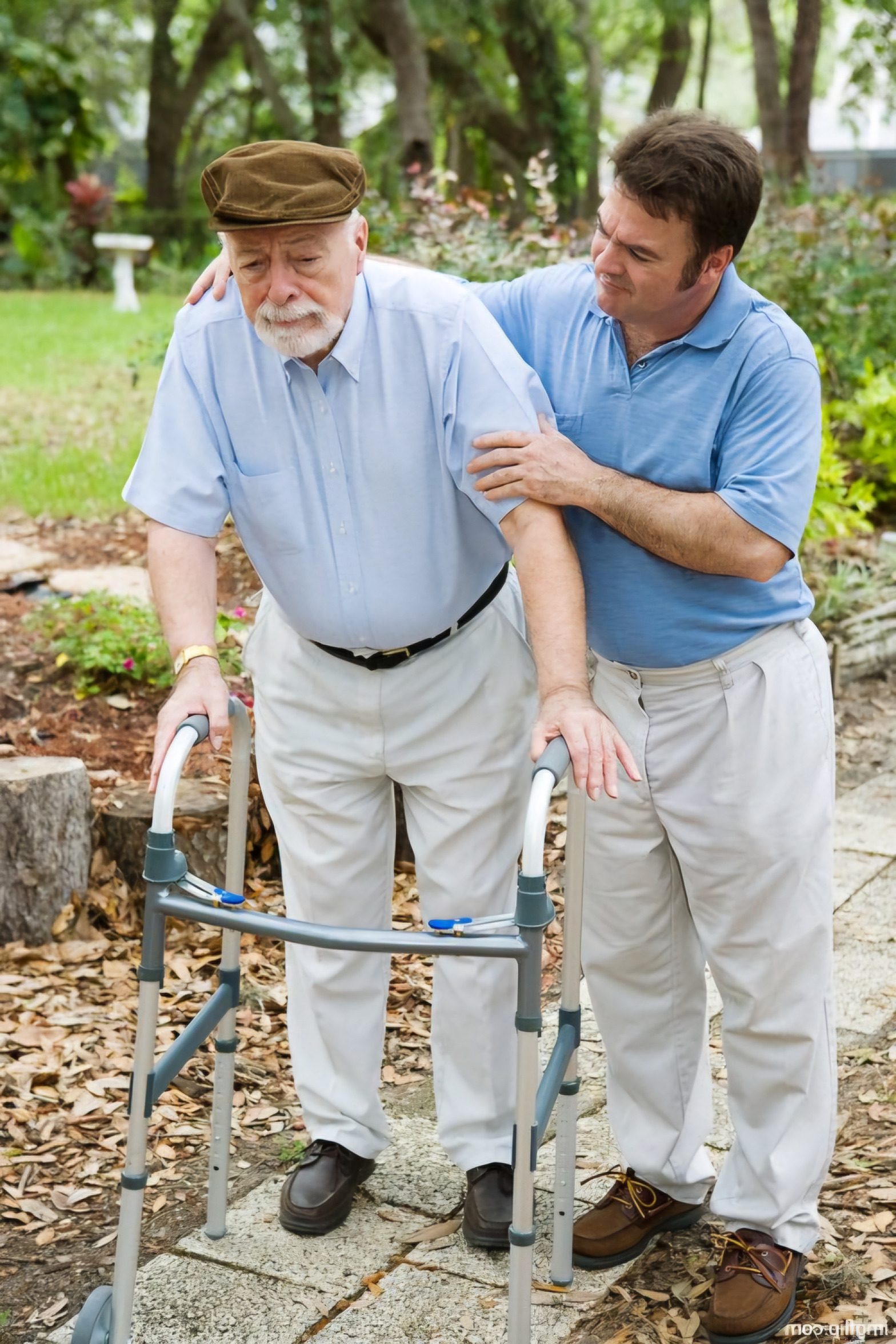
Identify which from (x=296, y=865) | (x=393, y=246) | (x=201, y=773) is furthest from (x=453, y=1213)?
(x=393, y=246)

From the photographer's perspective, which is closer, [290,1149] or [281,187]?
[281,187]

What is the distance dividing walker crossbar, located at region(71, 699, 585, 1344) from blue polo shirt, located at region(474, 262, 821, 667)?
372 millimetres

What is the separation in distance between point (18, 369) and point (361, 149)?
12239 mm

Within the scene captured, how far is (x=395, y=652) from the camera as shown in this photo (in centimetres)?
271

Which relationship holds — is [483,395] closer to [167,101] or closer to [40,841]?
[40,841]

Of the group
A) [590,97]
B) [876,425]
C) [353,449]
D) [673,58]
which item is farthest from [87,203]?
[353,449]

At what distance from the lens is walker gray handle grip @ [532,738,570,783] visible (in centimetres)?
219

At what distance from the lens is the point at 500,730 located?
2742 millimetres

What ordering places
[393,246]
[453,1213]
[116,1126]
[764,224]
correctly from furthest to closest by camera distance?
1. [764,224]
2. [393,246]
3. [116,1126]
4. [453,1213]

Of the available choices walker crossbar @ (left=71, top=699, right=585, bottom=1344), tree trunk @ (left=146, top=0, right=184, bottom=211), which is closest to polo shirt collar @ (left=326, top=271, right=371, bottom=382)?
walker crossbar @ (left=71, top=699, right=585, bottom=1344)

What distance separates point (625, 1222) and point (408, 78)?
12551 mm

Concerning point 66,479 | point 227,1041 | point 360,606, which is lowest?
point 227,1041

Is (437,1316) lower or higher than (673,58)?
lower

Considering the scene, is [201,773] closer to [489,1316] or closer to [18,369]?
[489,1316]
